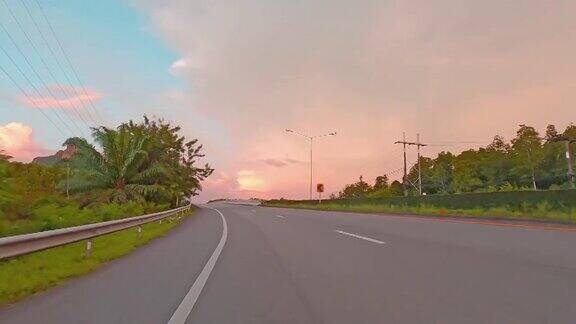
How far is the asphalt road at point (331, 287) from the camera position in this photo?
20.1 ft

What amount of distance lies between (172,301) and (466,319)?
3.74 meters

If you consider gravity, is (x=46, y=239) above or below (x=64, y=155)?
below

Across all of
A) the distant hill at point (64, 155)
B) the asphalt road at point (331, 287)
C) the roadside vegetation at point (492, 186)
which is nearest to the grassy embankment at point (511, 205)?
the roadside vegetation at point (492, 186)

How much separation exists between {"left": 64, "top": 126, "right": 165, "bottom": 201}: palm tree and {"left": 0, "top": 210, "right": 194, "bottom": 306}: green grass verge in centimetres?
2251

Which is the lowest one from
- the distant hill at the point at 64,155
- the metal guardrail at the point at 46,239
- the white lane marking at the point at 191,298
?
the white lane marking at the point at 191,298

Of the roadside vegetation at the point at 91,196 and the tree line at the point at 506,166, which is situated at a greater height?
the tree line at the point at 506,166

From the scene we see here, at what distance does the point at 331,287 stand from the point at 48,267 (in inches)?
252

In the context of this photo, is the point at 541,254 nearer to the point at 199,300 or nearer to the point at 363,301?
the point at 363,301

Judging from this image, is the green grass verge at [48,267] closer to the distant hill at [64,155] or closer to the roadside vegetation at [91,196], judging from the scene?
the roadside vegetation at [91,196]

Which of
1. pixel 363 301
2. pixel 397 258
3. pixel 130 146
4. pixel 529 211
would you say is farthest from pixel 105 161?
pixel 363 301

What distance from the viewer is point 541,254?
11156mm

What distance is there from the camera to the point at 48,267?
10945mm

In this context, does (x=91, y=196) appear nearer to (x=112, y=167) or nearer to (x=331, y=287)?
(x=112, y=167)

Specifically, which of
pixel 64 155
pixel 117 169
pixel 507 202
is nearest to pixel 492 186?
pixel 507 202
